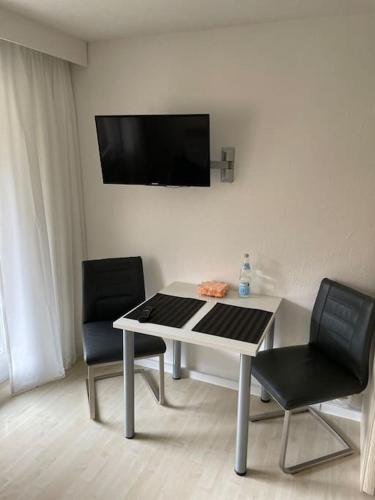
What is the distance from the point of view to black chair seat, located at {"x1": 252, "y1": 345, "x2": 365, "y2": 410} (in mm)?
1829

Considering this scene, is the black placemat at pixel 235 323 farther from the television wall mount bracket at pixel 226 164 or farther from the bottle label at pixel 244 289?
the television wall mount bracket at pixel 226 164

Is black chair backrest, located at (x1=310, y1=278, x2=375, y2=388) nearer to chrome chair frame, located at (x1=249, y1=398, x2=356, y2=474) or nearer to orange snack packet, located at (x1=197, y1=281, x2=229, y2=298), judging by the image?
chrome chair frame, located at (x1=249, y1=398, x2=356, y2=474)

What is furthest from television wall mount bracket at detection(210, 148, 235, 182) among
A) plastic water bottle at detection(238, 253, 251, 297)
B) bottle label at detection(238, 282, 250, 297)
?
bottle label at detection(238, 282, 250, 297)

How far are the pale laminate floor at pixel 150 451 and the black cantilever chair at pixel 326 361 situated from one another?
0.13 metres

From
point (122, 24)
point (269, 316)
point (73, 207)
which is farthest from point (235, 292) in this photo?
point (122, 24)

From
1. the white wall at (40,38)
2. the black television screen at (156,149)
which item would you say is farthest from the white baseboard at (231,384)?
the white wall at (40,38)

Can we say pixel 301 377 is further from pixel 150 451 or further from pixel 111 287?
pixel 111 287

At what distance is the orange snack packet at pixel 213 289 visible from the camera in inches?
93.7

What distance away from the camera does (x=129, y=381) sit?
208 centimetres

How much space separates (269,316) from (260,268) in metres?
0.40

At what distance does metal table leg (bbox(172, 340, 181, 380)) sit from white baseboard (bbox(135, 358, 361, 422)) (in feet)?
0.22

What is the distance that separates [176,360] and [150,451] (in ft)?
2.35

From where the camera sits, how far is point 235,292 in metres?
2.47

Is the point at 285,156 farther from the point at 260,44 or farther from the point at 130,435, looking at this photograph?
the point at 130,435
